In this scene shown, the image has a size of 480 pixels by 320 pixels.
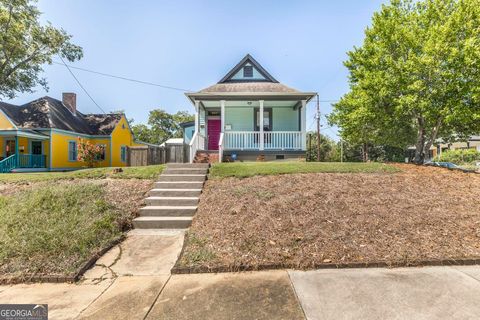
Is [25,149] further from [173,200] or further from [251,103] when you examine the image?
[173,200]

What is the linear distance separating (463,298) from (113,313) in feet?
13.2

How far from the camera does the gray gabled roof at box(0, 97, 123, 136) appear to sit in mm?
16219

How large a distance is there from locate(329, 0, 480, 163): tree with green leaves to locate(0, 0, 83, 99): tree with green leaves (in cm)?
2064

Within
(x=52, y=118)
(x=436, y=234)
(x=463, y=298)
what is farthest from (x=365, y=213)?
(x=52, y=118)

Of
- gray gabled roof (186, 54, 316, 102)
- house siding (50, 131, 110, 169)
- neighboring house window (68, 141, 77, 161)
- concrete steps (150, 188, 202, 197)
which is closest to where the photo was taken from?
concrete steps (150, 188, 202, 197)

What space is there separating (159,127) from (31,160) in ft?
98.1

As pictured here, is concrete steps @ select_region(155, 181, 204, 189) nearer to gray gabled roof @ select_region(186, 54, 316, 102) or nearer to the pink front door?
gray gabled roof @ select_region(186, 54, 316, 102)

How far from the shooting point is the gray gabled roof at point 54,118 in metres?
16.2

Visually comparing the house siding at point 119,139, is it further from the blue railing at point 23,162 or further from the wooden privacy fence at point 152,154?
the wooden privacy fence at point 152,154

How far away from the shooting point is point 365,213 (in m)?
4.89

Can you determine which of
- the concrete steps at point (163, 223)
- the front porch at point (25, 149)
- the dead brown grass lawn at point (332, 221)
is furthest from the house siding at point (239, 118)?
the front porch at point (25, 149)

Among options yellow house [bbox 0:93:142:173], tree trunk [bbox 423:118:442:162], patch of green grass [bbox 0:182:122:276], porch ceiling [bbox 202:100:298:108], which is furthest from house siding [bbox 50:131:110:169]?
tree trunk [bbox 423:118:442:162]

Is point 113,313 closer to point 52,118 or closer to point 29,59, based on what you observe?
point 52,118

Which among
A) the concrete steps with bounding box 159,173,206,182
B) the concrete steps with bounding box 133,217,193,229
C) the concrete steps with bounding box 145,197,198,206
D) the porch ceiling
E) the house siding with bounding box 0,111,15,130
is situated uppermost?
the porch ceiling
